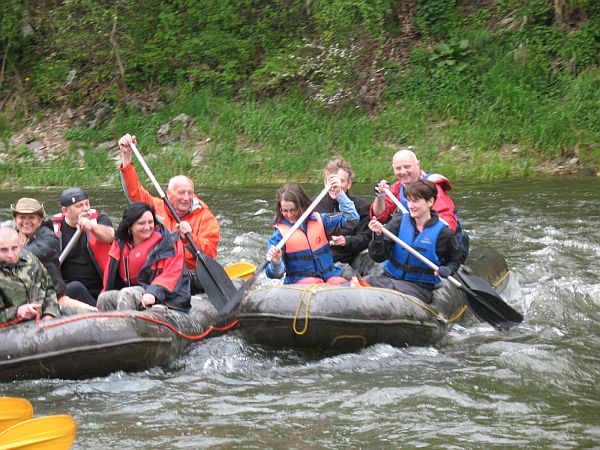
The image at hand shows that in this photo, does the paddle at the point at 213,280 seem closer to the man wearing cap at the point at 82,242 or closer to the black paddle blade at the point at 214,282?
the black paddle blade at the point at 214,282

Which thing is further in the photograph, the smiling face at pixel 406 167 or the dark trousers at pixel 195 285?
the smiling face at pixel 406 167

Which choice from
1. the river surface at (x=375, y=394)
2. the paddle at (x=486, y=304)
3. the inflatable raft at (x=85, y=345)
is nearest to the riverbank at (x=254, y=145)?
the river surface at (x=375, y=394)

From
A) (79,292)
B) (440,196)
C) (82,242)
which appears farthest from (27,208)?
(440,196)

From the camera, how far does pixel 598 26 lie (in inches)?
563

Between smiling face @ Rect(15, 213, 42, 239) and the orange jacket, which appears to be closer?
smiling face @ Rect(15, 213, 42, 239)

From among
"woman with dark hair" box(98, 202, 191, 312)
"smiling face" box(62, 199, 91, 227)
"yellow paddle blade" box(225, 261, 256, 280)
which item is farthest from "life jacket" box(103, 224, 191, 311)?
"yellow paddle blade" box(225, 261, 256, 280)

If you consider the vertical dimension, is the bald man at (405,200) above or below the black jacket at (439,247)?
A: above

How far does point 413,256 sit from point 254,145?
28.9 ft

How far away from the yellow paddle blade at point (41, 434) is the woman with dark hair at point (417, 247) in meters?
2.63

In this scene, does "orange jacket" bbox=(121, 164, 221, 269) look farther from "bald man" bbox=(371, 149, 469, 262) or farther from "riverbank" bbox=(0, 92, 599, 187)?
"riverbank" bbox=(0, 92, 599, 187)

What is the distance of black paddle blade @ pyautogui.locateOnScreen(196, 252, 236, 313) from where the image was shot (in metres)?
6.25

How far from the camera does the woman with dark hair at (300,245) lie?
20.1 ft

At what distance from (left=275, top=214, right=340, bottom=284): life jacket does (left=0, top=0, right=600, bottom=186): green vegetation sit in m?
6.96

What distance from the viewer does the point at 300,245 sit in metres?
6.17
